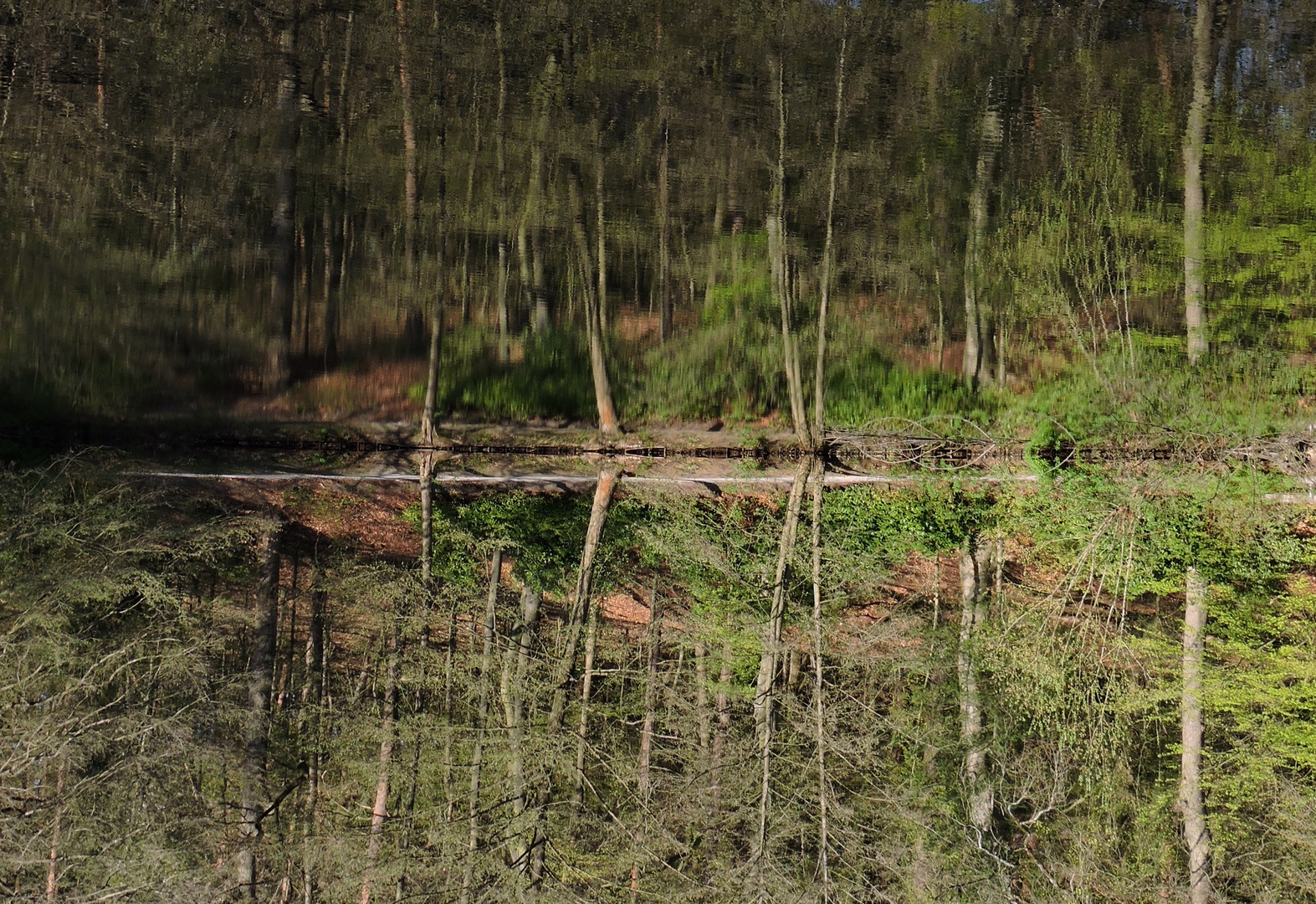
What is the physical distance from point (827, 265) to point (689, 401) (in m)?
1.91

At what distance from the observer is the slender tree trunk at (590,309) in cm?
810

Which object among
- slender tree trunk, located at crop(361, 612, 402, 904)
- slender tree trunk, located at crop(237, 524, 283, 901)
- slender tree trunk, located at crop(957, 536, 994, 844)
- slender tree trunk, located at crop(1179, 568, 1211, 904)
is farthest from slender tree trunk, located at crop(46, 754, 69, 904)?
slender tree trunk, located at crop(1179, 568, 1211, 904)

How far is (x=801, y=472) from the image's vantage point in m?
7.98

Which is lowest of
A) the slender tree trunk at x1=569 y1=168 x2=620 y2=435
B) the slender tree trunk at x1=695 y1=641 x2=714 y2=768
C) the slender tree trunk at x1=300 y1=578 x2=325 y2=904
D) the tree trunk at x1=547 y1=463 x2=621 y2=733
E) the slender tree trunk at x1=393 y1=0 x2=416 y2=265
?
the slender tree trunk at x1=300 y1=578 x2=325 y2=904

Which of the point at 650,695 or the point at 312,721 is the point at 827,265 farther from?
the point at 312,721

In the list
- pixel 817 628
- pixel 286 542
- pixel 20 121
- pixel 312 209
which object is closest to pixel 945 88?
pixel 817 628

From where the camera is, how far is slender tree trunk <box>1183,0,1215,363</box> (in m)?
7.61

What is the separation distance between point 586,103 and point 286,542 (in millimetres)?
5624

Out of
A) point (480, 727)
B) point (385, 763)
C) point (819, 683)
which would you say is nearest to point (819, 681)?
point (819, 683)

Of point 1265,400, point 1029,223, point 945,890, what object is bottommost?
point 945,890

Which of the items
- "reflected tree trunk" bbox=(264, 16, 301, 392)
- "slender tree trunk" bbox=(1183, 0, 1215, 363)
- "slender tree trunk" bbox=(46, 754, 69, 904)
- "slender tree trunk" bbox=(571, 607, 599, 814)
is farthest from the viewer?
"reflected tree trunk" bbox=(264, 16, 301, 392)

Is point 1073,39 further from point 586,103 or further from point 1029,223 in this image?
point 586,103

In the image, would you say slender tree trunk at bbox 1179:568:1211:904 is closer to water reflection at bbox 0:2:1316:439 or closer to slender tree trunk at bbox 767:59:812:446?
water reflection at bbox 0:2:1316:439

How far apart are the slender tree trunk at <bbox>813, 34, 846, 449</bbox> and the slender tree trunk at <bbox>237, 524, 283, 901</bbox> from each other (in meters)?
5.63
